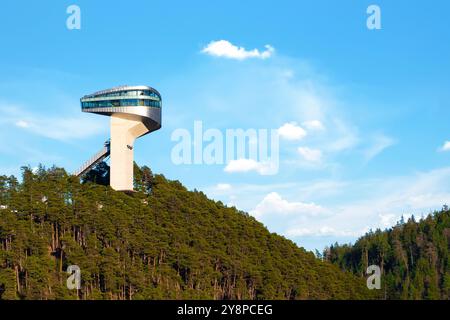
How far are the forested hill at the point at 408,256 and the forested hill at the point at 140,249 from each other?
104 ft

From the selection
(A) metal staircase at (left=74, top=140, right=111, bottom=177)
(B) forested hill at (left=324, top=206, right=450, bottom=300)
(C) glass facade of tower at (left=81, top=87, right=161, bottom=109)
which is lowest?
(B) forested hill at (left=324, top=206, right=450, bottom=300)

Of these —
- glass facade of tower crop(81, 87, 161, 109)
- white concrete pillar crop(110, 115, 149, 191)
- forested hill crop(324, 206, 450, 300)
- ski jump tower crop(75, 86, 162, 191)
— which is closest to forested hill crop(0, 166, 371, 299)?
white concrete pillar crop(110, 115, 149, 191)

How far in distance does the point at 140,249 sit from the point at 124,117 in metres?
26.6

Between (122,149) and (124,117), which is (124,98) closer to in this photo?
(124,117)

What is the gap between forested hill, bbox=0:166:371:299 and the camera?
290 feet

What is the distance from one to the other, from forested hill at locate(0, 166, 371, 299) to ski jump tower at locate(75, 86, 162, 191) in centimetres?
409

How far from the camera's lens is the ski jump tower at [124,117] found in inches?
4523

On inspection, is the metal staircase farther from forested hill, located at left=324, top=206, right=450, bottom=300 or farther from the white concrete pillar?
forested hill, located at left=324, top=206, right=450, bottom=300

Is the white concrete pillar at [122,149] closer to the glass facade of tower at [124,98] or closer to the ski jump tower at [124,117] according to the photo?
the ski jump tower at [124,117]

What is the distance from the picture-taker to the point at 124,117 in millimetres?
116062

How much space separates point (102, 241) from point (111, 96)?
26938 millimetres
